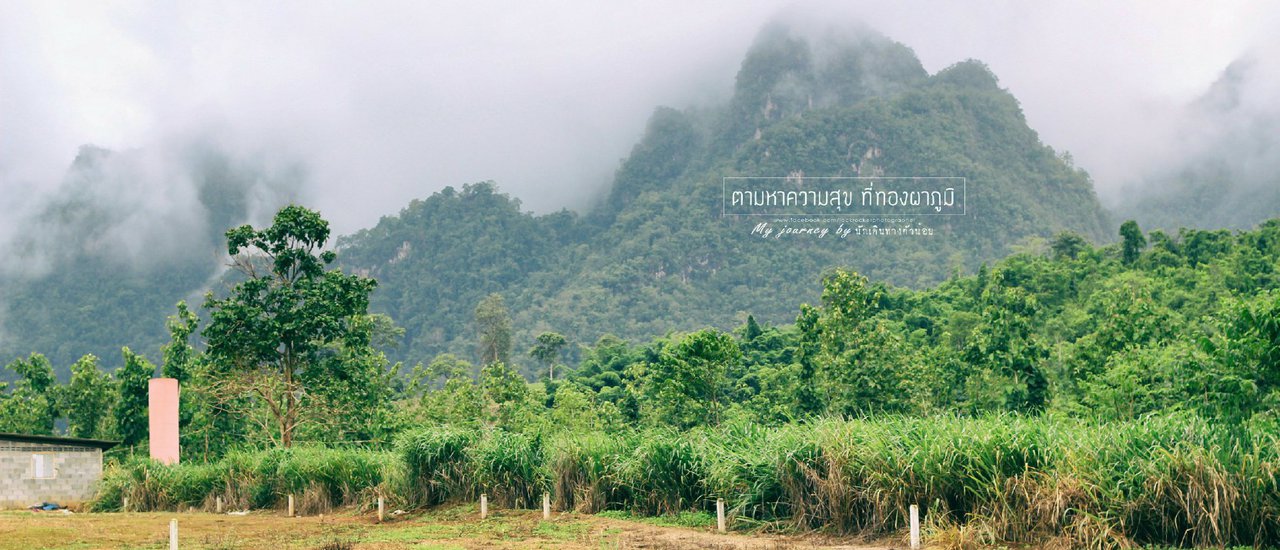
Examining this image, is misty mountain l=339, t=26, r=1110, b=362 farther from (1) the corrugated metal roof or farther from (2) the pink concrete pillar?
(1) the corrugated metal roof

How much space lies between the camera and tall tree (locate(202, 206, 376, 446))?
3131 cm

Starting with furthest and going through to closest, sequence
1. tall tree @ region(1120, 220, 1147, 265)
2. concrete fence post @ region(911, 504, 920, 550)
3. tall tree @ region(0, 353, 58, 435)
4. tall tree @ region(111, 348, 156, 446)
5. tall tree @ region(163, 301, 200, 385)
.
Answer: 1. tall tree @ region(1120, 220, 1147, 265)
2. tall tree @ region(0, 353, 58, 435)
3. tall tree @ region(163, 301, 200, 385)
4. tall tree @ region(111, 348, 156, 446)
5. concrete fence post @ region(911, 504, 920, 550)

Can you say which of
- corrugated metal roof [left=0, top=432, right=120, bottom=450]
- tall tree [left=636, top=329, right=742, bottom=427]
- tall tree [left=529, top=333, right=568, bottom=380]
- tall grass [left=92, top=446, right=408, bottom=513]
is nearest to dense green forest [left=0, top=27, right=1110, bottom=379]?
tall tree [left=529, top=333, right=568, bottom=380]

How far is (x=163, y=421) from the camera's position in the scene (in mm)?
32562

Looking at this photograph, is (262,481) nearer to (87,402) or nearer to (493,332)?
(87,402)

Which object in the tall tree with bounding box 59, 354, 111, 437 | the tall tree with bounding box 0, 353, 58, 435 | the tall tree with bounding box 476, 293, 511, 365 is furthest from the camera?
the tall tree with bounding box 476, 293, 511, 365

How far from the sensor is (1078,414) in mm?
24641

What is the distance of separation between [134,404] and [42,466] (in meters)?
8.85

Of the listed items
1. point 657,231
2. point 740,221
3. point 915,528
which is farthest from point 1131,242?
point 657,231

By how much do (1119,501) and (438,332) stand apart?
9927 cm

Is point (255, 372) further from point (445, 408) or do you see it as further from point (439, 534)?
point (439, 534)

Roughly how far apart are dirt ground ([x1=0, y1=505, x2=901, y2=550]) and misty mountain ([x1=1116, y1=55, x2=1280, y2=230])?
319 feet

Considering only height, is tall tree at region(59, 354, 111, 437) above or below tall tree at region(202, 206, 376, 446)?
below

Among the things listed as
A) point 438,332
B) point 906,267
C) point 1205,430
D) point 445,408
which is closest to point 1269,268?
point 445,408
